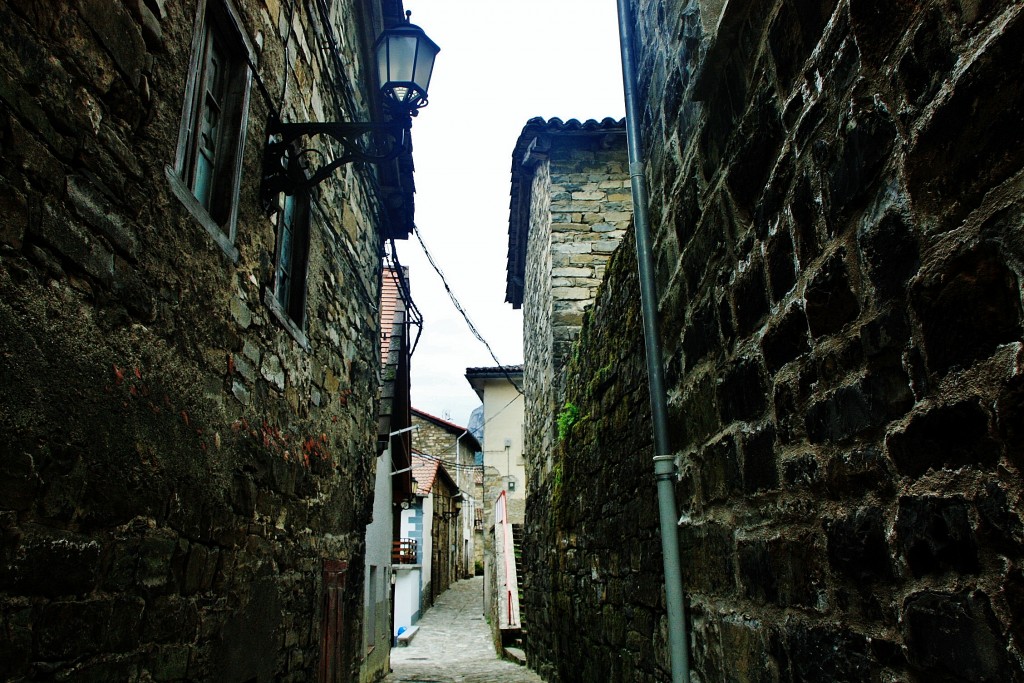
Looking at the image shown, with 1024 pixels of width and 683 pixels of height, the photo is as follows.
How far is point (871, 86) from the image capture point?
4.27 ft

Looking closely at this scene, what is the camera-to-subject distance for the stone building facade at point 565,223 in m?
7.07

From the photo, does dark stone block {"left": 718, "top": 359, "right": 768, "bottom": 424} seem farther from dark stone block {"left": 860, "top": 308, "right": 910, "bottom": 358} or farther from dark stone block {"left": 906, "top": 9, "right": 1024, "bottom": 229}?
dark stone block {"left": 906, "top": 9, "right": 1024, "bottom": 229}

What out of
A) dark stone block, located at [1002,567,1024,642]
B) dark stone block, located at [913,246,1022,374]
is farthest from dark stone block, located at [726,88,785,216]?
dark stone block, located at [1002,567,1024,642]

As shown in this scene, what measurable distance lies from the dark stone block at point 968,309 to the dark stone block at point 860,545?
359 mm

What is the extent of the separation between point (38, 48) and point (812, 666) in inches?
90.4

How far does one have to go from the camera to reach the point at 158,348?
234 cm

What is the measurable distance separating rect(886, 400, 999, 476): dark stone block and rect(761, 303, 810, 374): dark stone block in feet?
1.24

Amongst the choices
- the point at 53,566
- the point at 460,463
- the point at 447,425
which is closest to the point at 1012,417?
the point at 53,566

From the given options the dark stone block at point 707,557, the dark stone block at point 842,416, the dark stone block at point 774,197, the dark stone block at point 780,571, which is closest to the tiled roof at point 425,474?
the dark stone block at point 707,557

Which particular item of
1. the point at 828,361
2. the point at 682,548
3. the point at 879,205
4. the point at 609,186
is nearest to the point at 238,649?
the point at 682,548

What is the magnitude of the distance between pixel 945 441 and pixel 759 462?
0.75m

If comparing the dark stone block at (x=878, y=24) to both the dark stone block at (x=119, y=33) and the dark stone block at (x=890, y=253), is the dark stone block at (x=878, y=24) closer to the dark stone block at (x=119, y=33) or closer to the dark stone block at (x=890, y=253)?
the dark stone block at (x=890, y=253)

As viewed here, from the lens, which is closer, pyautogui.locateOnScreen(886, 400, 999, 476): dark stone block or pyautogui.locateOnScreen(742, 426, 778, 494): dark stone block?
pyautogui.locateOnScreen(886, 400, 999, 476): dark stone block

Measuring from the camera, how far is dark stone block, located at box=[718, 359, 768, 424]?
1.86 m
